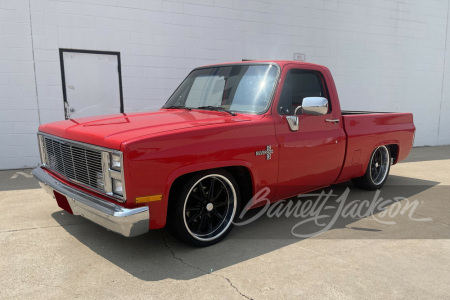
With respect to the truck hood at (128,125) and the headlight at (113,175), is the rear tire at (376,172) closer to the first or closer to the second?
the truck hood at (128,125)

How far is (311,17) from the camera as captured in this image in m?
9.38

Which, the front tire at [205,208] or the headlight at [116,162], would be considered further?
A: the front tire at [205,208]

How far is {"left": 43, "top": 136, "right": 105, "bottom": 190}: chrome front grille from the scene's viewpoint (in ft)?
9.73

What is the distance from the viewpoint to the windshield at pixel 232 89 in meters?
3.74

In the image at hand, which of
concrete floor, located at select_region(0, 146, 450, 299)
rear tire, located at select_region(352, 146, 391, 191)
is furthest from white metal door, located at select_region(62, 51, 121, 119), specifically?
rear tire, located at select_region(352, 146, 391, 191)

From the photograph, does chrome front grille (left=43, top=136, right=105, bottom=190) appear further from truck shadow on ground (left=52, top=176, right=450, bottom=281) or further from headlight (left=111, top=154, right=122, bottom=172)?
truck shadow on ground (left=52, top=176, right=450, bottom=281)

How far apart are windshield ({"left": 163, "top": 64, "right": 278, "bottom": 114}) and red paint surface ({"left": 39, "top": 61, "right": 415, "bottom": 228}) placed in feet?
0.42

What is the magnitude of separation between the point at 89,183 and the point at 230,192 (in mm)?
1356

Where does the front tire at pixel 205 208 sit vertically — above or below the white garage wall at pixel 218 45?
below

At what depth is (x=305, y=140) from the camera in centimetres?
391

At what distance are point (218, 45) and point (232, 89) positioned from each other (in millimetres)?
4671

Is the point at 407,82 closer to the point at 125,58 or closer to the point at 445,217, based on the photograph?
the point at 445,217

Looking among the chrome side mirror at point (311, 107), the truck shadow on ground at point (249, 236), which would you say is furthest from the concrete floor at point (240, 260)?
the chrome side mirror at point (311, 107)

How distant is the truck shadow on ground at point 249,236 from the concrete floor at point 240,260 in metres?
0.01
